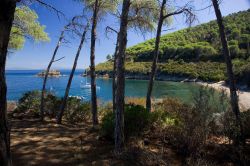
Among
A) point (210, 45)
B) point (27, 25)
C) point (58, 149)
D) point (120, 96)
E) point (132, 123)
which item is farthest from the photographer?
point (210, 45)

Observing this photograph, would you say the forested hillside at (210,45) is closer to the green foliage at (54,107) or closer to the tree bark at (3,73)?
the green foliage at (54,107)

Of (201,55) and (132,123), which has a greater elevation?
(201,55)

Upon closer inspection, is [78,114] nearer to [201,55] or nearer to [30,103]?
[30,103]

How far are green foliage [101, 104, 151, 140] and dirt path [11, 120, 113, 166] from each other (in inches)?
15.0

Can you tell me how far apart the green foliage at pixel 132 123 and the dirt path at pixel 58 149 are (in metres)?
0.38

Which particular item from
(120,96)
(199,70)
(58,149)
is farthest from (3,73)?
(199,70)

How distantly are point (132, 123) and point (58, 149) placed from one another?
6.62 feet

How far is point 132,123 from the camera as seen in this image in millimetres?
7453

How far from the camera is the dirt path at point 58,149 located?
6.04m

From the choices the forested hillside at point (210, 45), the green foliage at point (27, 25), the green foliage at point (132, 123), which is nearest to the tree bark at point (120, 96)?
the green foliage at point (132, 123)

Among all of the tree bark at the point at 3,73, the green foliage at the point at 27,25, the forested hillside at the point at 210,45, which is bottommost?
the tree bark at the point at 3,73

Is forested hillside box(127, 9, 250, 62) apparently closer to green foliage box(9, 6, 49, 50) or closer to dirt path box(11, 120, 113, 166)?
green foliage box(9, 6, 49, 50)

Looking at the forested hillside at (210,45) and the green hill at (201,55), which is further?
the forested hillside at (210,45)

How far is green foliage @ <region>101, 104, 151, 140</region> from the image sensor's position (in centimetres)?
736
